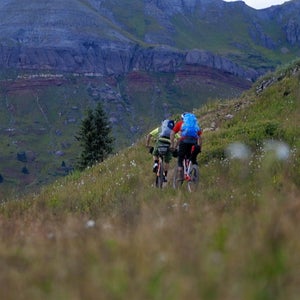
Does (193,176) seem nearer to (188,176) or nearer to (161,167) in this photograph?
(188,176)

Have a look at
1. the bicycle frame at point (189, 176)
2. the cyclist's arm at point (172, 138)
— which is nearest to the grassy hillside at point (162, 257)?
the bicycle frame at point (189, 176)

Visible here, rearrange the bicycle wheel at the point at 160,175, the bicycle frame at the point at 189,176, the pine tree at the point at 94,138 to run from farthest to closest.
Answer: the pine tree at the point at 94,138 < the bicycle wheel at the point at 160,175 < the bicycle frame at the point at 189,176

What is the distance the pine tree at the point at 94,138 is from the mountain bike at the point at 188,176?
Result: 25.4 m

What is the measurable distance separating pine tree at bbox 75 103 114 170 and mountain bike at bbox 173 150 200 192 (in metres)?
25.4

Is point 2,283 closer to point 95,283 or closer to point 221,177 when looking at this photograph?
point 95,283

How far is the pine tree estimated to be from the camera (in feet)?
128

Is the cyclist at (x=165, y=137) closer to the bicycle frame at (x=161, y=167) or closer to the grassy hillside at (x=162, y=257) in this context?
the bicycle frame at (x=161, y=167)

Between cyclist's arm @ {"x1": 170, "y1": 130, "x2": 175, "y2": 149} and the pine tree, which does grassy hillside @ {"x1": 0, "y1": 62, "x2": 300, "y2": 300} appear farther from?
the pine tree

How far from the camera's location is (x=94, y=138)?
40.2m

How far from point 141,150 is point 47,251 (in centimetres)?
1711

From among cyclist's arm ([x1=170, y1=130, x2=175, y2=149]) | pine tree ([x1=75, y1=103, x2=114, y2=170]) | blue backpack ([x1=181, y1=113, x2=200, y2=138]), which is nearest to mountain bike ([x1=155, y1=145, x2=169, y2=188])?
cyclist's arm ([x1=170, y1=130, x2=175, y2=149])

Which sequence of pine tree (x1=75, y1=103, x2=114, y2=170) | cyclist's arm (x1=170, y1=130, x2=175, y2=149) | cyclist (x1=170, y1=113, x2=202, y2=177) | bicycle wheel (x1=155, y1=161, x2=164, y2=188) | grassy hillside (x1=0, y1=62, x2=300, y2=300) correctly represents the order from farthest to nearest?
1. pine tree (x1=75, y1=103, x2=114, y2=170)
2. bicycle wheel (x1=155, y1=161, x2=164, y2=188)
3. cyclist's arm (x1=170, y1=130, x2=175, y2=149)
4. cyclist (x1=170, y1=113, x2=202, y2=177)
5. grassy hillside (x1=0, y1=62, x2=300, y2=300)

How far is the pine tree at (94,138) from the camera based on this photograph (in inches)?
1534

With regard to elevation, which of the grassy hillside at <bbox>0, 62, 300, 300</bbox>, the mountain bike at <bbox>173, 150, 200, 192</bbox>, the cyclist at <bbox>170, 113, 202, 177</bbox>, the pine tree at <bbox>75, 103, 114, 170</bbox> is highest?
the grassy hillside at <bbox>0, 62, 300, 300</bbox>
